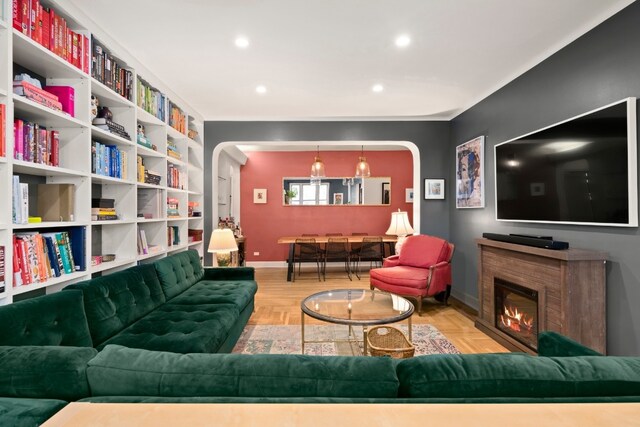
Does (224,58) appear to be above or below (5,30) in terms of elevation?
above

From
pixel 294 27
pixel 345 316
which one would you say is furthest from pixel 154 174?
pixel 345 316

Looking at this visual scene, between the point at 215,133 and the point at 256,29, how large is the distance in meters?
2.59

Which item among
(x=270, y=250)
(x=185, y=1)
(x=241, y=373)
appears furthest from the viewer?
(x=270, y=250)

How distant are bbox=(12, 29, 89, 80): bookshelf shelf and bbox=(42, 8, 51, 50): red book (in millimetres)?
70

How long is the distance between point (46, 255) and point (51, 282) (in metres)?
0.18

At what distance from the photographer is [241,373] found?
94cm

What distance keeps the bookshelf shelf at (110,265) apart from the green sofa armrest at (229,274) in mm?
920

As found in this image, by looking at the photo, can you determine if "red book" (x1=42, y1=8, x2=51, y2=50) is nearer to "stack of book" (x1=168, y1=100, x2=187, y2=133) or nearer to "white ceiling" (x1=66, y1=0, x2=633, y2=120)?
"white ceiling" (x1=66, y1=0, x2=633, y2=120)

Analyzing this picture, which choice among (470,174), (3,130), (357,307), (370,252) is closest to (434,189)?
(470,174)

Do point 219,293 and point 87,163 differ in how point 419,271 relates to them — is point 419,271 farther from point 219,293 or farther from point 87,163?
point 87,163

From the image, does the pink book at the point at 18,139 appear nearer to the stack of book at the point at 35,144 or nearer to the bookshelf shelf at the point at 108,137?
the stack of book at the point at 35,144

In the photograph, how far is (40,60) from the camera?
203 centimetres

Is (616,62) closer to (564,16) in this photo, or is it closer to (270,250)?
(564,16)

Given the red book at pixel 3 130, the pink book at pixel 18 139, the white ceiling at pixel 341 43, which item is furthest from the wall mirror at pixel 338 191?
the red book at pixel 3 130
